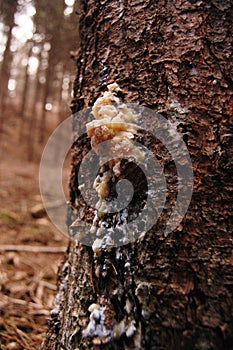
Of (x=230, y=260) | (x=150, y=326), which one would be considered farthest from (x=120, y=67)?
(x=150, y=326)

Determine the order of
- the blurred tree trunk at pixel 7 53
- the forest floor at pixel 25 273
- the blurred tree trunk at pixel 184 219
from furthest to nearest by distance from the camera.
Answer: the blurred tree trunk at pixel 7 53 → the forest floor at pixel 25 273 → the blurred tree trunk at pixel 184 219

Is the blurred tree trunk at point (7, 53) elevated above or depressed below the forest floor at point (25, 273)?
above

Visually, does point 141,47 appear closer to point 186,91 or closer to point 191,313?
point 186,91

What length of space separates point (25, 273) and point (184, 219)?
2.03 m

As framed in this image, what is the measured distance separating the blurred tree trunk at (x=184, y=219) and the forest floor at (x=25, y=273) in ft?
2.15

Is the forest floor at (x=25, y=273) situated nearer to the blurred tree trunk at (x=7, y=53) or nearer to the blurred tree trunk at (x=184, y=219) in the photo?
the blurred tree trunk at (x=184, y=219)

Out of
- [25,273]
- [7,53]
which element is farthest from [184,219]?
[7,53]

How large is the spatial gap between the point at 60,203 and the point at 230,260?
433 cm

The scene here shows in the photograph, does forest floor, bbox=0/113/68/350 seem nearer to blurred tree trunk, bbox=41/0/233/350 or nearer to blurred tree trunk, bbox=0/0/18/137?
blurred tree trunk, bbox=41/0/233/350

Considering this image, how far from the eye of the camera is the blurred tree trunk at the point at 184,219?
0.84 m

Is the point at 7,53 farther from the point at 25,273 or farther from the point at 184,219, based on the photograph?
the point at 184,219

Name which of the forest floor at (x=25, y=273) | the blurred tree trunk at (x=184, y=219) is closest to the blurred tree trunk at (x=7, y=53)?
the forest floor at (x=25, y=273)

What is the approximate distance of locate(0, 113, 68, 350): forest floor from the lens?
166cm

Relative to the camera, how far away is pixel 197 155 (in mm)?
938
